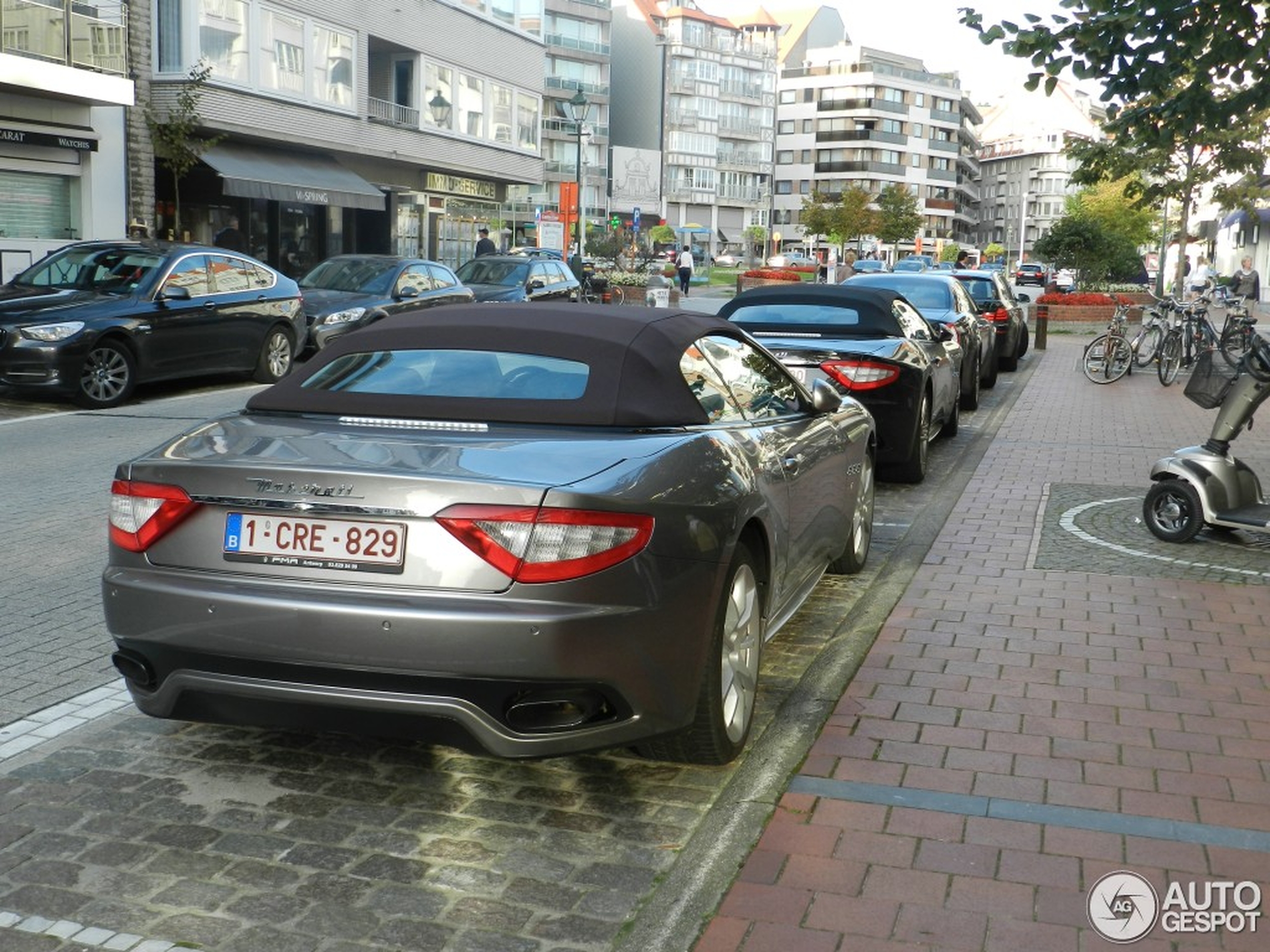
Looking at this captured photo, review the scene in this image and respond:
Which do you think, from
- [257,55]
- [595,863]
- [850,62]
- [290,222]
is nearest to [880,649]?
[595,863]

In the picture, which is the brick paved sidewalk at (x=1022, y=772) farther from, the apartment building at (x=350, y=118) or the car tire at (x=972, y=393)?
the apartment building at (x=350, y=118)

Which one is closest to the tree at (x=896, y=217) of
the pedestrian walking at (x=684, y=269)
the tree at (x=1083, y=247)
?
the tree at (x=1083, y=247)

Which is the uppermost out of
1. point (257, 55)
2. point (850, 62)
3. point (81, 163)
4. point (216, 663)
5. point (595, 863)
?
point (850, 62)

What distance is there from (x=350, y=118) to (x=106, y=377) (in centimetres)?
2131

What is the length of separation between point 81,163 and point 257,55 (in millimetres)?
5819

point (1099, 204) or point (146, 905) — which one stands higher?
point (1099, 204)

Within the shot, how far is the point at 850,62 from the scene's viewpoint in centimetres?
13988

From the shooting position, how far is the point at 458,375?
15.5ft

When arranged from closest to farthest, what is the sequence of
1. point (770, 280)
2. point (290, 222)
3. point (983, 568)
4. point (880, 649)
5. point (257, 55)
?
point (880, 649), point (983, 568), point (257, 55), point (290, 222), point (770, 280)

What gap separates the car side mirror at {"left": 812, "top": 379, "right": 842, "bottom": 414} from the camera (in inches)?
229

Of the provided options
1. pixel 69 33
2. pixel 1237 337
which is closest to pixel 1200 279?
pixel 1237 337

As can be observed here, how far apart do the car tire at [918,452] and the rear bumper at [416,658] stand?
6.58 meters

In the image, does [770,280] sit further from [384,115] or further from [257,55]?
[257,55]

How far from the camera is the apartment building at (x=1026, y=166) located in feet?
536
